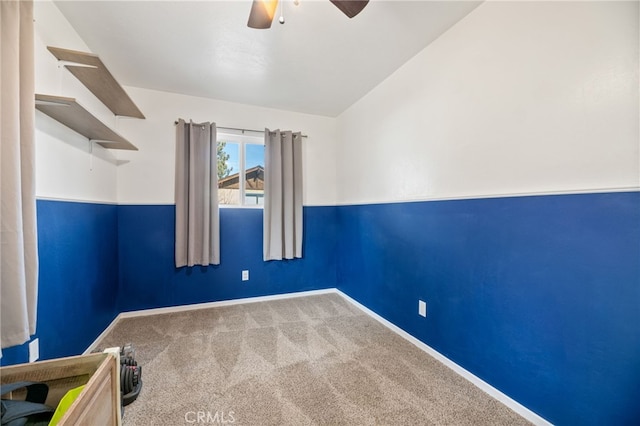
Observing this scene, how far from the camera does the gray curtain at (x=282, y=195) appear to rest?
3.09 meters

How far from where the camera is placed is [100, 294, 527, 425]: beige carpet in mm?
1371

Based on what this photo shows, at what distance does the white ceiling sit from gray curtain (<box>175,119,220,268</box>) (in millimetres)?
512

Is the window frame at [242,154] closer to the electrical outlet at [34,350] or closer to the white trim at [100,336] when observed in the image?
the white trim at [100,336]

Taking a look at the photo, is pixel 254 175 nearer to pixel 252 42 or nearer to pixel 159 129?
pixel 159 129

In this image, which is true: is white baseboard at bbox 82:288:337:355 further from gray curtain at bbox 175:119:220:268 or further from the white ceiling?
the white ceiling

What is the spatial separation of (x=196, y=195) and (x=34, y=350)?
1744mm

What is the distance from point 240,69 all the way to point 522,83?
86.6 inches

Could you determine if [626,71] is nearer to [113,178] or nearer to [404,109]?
[404,109]

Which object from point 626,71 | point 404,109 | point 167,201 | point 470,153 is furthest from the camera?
point 167,201

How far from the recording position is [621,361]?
3.45 ft

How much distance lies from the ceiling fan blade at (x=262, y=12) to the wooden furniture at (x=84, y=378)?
5.77 ft

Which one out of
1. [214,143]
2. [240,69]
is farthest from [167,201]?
[240,69]

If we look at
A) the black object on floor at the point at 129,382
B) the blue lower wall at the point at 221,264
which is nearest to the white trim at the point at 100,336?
the blue lower wall at the point at 221,264

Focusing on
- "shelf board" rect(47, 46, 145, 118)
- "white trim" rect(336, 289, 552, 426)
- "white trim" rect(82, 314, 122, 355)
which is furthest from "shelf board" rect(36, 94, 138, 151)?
"white trim" rect(336, 289, 552, 426)
